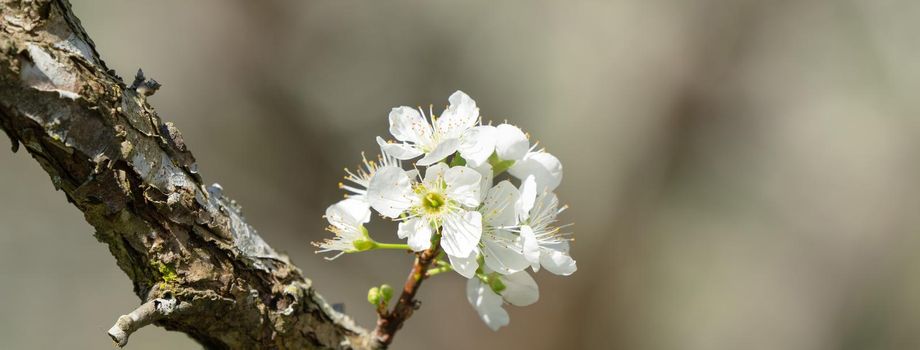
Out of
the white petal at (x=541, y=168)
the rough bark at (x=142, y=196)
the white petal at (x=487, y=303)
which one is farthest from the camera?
the white petal at (x=487, y=303)

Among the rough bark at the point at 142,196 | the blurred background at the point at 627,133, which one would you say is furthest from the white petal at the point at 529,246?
the blurred background at the point at 627,133

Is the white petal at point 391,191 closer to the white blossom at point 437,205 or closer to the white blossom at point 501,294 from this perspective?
the white blossom at point 437,205

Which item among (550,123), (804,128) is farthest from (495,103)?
(804,128)

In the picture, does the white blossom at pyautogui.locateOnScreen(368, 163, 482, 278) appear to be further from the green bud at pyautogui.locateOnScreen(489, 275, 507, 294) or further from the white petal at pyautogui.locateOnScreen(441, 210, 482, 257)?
the green bud at pyautogui.locateOnScreen(489, 275, 507, 294)

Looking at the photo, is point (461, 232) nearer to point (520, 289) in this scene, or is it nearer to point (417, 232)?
point (417, 232)

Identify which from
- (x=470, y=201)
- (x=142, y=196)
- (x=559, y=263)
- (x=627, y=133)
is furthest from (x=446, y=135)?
(x=627, y=133)

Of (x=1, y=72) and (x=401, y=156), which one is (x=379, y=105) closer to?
(x=401, y=156)

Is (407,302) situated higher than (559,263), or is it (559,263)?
(559,263)
